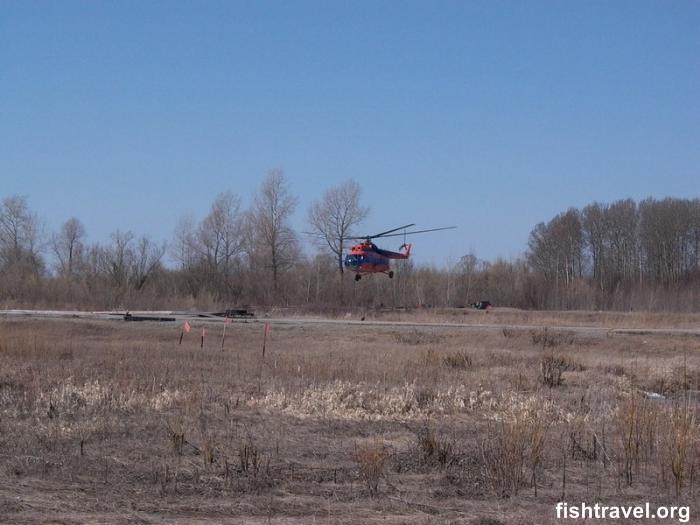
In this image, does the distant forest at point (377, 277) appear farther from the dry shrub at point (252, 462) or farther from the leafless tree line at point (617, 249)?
the dry shrub at point (252, 462)

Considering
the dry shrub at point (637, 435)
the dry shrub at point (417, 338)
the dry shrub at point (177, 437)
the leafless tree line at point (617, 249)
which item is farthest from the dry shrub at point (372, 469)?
the leafless tree line at point (617, 249)

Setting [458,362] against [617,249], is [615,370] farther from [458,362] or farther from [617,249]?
[617,249]

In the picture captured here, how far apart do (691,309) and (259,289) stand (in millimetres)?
38986

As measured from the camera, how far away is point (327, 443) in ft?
40.0

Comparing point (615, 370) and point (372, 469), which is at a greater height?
point (615, 370)

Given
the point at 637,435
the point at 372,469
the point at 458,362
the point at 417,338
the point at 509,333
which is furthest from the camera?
the point at 509,333

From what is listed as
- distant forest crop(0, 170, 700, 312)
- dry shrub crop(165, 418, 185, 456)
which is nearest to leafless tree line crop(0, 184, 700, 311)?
→ distant forest crop(0, 170, 700, 312)

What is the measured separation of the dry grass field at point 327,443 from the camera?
8.92 meters

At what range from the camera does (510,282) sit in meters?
87.7
